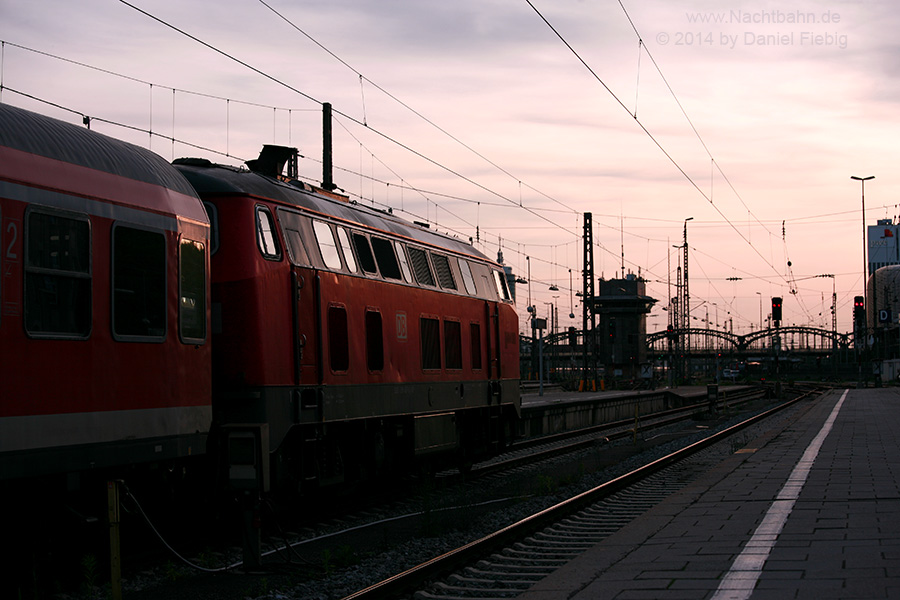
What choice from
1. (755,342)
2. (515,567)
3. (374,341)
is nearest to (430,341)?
(374,341)

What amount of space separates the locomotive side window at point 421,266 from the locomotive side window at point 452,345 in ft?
2.93

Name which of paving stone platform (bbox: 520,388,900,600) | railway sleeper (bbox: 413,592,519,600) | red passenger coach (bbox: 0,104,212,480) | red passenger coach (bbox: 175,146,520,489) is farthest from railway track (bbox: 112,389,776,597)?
red passenger coach (bbox: 0,104,212,480)

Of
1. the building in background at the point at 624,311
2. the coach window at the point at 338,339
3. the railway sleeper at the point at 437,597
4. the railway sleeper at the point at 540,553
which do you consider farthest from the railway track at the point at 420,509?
the building in background at the point at 624,311

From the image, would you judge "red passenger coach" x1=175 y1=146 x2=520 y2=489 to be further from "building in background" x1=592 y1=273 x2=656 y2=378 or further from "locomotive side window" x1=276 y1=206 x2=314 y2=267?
"building in background" x1=592 y1=273 x2=656 y2=378

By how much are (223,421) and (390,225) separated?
5225mm

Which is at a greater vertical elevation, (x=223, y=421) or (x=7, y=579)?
(x=223, y=421)

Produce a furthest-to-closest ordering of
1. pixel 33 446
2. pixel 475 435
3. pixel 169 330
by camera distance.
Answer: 1. pixel 475 435
2. pixel 169 330
3. pixel 33 446

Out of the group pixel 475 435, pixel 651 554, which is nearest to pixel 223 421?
pixel 651 554

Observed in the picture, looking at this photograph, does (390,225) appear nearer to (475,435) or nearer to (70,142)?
(475,435)

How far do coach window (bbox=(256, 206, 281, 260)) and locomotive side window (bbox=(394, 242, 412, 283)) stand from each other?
3.64 metres

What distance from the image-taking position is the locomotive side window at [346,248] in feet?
45.0

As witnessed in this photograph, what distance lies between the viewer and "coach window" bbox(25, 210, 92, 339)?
8.09 m

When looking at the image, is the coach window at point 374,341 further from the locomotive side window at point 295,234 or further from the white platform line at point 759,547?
the white platform line at point 759,547

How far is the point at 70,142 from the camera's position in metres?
9.02
